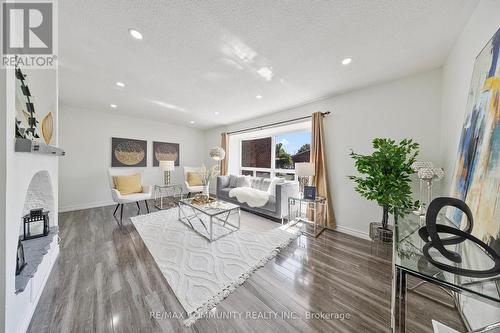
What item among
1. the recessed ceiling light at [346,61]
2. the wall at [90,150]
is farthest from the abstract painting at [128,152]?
the recessed ceiling light at [346,61]

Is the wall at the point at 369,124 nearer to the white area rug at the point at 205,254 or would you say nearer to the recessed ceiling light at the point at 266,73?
the white area rug at the point at 205,254

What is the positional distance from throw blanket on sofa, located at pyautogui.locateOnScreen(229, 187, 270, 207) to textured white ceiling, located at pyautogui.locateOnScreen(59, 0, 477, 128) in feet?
6.47

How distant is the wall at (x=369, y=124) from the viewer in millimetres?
2074

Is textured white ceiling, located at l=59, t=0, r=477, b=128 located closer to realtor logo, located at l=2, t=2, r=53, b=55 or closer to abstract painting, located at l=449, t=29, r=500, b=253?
realtor logo, located at l=2, t=2, r=53, b=55

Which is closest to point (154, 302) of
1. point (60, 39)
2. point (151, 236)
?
point (151, 236)

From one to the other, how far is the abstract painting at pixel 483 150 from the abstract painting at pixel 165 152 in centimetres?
570

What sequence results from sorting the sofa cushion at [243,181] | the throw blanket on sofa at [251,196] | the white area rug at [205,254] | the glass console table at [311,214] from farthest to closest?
the sofa cushion at [243,181]
the throw blanket on sofa at [251,196]
the glass console table at [311,214]
the white area rug at [205,254]

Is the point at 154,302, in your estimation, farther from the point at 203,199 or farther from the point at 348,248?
the point at 348,248

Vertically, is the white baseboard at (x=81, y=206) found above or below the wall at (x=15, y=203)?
below

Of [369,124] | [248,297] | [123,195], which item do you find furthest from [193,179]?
[369,124]

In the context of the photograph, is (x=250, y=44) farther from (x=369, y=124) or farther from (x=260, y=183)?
(x=260, y=183)

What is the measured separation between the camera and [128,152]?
4.36 metres

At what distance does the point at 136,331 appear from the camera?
3.61 ft

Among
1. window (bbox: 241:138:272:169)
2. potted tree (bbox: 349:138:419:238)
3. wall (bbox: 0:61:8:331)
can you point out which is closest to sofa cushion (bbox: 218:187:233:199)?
window (bbox: 241:138:272:169)
